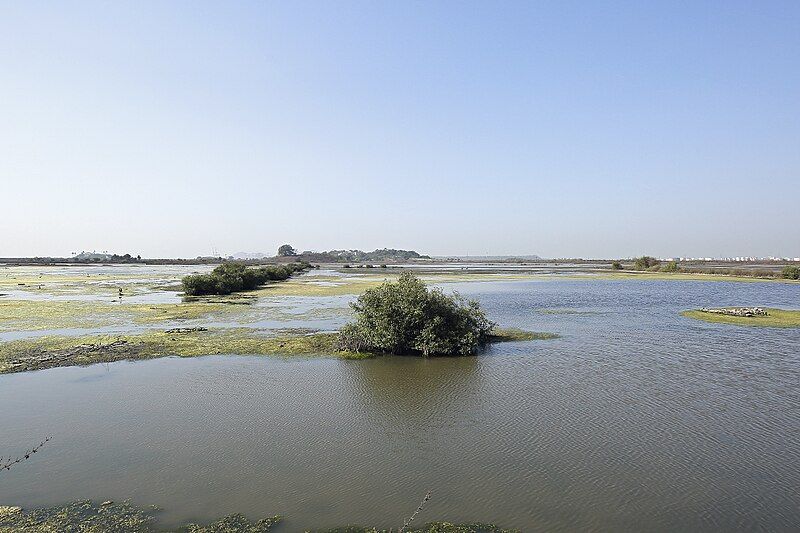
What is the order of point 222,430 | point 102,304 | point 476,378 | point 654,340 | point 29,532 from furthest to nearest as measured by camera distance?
point 102,304 → point 654,340 → point 476,378 → point 222,430 → point 29,532

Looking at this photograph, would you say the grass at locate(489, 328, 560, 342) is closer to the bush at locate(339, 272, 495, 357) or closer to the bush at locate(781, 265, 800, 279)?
the bush at locate(339, 272, 495, 357)

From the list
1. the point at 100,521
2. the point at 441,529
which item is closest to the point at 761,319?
the point at 441,529

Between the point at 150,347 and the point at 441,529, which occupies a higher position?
the point at 150,347

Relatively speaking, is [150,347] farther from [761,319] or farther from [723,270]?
[723,270]

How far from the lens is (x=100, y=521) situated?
7691 mm

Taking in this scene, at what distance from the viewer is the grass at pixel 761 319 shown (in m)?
25.8

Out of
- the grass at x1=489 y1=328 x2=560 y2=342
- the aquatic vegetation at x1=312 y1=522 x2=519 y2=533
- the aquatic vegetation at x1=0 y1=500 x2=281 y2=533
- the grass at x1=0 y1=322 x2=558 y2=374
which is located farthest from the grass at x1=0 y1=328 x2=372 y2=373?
the aquatic vegetation at x1=312 y1=522 x2=519 y2=533

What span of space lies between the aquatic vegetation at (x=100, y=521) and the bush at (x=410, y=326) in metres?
11.6

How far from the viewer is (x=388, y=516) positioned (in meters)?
7.83

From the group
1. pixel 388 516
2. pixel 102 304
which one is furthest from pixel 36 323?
pixel 388 516

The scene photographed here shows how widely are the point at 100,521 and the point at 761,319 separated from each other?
30.9 m

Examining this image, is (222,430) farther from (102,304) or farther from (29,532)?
(102,304)

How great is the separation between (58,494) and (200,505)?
2.57 metres

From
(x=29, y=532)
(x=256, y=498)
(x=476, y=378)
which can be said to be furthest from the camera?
(x=476, y=378)
